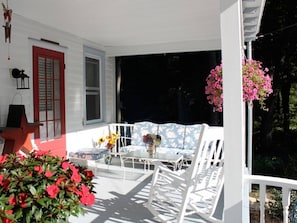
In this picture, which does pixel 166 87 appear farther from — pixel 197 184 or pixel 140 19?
pixel 197 184

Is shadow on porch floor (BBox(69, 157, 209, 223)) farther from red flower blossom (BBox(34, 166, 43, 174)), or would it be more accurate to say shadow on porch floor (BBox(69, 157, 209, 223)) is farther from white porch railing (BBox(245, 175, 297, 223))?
white porch railing (BBox(245, 175, 297, 223))

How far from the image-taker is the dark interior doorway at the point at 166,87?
6312 millimetres

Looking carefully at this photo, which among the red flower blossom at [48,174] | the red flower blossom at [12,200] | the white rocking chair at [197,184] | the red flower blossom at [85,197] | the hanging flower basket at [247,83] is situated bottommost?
the white rocking chair at [197,184]

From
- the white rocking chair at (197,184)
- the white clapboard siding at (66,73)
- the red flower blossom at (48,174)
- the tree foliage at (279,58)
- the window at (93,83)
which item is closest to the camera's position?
the red flower blossom at (48,174)

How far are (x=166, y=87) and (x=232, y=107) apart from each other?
496cm

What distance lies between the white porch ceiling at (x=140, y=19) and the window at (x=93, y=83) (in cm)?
39

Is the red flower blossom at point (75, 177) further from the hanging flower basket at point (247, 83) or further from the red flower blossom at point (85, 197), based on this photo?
the hanging flower basket at point (247, 83)

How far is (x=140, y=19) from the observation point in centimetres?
436

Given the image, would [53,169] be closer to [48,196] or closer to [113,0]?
[48,196]

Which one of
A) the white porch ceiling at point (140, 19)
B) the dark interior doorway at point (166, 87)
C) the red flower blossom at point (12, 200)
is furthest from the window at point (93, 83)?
the red flower blossom at point (12, 200)

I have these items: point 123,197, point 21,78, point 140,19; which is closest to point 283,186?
point 123,197

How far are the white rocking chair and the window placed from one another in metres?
3.14

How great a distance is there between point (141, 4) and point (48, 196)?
2.87 m

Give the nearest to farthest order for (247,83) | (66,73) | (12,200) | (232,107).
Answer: (12,200)
(232,107)
(247,83)
(66,73)
